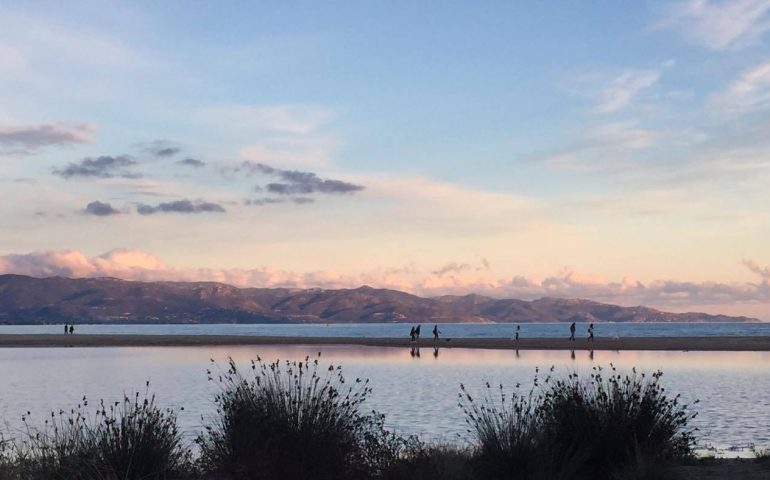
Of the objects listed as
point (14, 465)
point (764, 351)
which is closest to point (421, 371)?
point (14, 465)

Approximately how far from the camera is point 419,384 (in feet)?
110

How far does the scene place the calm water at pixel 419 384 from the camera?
2159 cm

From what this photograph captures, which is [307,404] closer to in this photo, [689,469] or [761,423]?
[689,469]

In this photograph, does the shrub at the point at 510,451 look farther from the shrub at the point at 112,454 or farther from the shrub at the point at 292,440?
the shrub at the point at 112,454

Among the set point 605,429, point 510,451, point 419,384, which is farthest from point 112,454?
point 419,384

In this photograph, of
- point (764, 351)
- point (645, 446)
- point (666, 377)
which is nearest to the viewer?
point (645, 446)

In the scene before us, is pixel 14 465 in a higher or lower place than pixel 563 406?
lower

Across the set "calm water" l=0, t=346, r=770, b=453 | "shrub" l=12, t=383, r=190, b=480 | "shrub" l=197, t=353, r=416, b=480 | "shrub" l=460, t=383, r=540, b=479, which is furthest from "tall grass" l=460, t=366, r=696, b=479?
"calm water" l=0, t=346, r=770, b=453

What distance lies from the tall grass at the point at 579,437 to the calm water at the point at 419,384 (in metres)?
5.20

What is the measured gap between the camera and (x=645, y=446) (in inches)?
511

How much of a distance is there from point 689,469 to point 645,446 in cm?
123

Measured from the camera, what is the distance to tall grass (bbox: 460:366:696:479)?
1219 centimetres

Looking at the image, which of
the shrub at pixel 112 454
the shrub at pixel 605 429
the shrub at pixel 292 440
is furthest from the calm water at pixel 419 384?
the shrub at pixel 112 454

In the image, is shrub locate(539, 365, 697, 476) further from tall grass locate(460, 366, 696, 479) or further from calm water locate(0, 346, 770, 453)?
calm water locate(0, 346, 770, 453)
